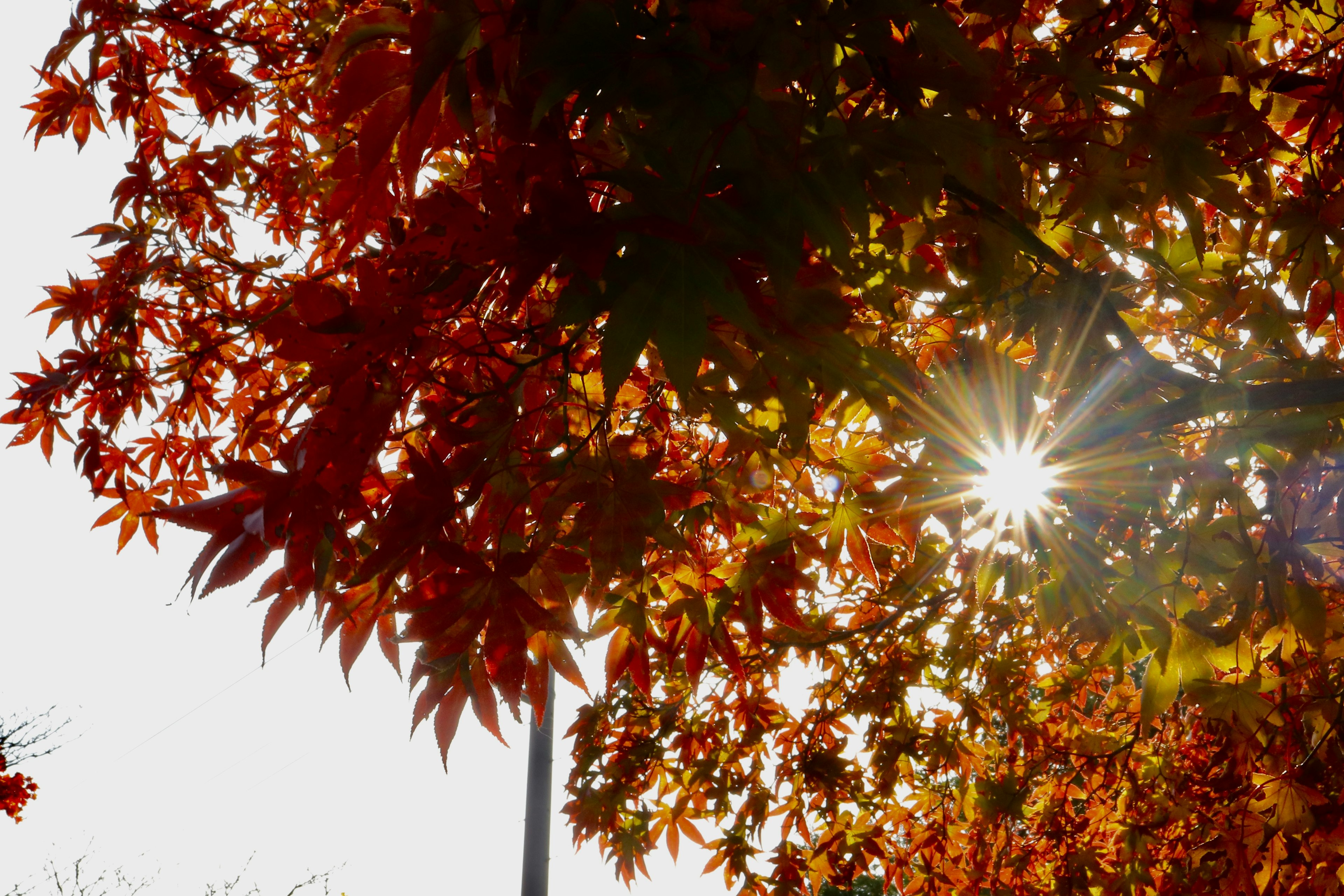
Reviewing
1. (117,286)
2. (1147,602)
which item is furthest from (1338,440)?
(117,286)

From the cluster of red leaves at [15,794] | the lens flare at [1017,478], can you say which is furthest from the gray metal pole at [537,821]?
the lens flare at [1017,478]

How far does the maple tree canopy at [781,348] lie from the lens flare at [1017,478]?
0.01m

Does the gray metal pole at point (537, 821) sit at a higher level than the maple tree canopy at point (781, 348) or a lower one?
higher

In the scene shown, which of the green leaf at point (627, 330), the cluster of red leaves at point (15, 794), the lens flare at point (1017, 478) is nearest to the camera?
the green leaf at point (627, 330)

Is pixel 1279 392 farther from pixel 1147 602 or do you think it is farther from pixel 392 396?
pixel 392 396

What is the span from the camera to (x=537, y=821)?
543 centimetres

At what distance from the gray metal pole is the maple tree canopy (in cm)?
384

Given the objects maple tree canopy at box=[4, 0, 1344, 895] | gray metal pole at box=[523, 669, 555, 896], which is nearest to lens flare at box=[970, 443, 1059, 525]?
maple tree canopy at box=[4, 0, 1344, 895]

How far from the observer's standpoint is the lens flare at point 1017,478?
3.81 ft

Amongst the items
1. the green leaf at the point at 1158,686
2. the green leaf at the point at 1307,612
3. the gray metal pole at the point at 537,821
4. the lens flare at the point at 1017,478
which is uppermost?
the gray metal pole at the point at 537,821

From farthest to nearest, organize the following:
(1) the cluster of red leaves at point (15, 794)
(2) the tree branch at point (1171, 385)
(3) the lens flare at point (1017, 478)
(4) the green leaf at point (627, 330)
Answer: (1) the cluster of red leaves at point (15, 794), (3) the lens flare at point (1017, 478), (2) the tree branch at point (1171, 385), (4) the green leaf at point (627, 330)

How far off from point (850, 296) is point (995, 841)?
6.19 feet

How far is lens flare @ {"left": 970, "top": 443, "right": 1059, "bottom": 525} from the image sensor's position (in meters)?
1.16

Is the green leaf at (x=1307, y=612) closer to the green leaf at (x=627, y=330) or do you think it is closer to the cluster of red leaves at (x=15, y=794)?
the green leaf at (x=627, y=330)
